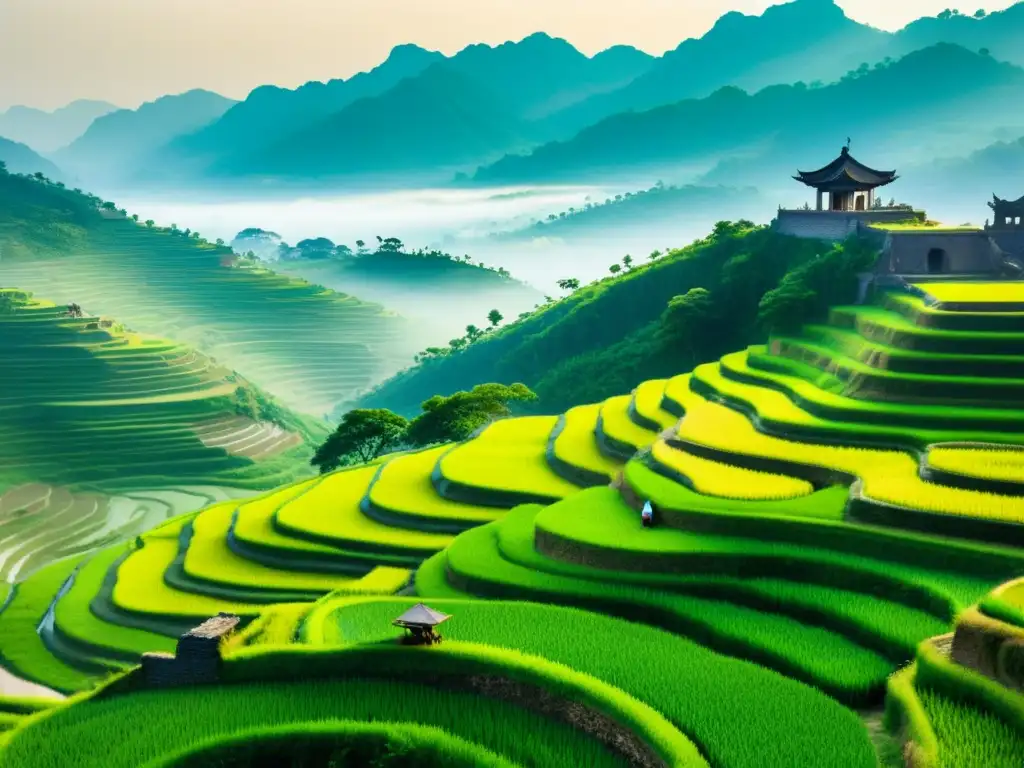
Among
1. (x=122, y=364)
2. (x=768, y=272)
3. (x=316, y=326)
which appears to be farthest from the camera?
(x=316, y=326)

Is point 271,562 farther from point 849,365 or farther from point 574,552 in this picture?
point 849,365

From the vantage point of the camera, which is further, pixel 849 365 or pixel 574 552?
pixel 849 365

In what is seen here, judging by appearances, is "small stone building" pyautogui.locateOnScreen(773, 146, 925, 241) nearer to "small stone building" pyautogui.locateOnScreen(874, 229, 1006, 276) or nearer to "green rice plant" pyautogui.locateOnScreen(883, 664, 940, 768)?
"small stone building" pyautogui.locateOnScreen(874, 229, 1006, 276)

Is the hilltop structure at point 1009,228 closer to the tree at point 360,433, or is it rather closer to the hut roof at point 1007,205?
the hut roof at point 1007,205

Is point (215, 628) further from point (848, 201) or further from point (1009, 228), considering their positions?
point (848, 201)

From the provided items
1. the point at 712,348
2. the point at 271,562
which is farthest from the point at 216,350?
the point at 271,562

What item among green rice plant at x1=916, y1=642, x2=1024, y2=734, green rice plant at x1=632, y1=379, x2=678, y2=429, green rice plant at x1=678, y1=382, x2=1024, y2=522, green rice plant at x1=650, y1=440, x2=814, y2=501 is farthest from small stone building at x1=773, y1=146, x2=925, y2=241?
green rice plant at x1=916, y1=642, x2=1024, y2=734
